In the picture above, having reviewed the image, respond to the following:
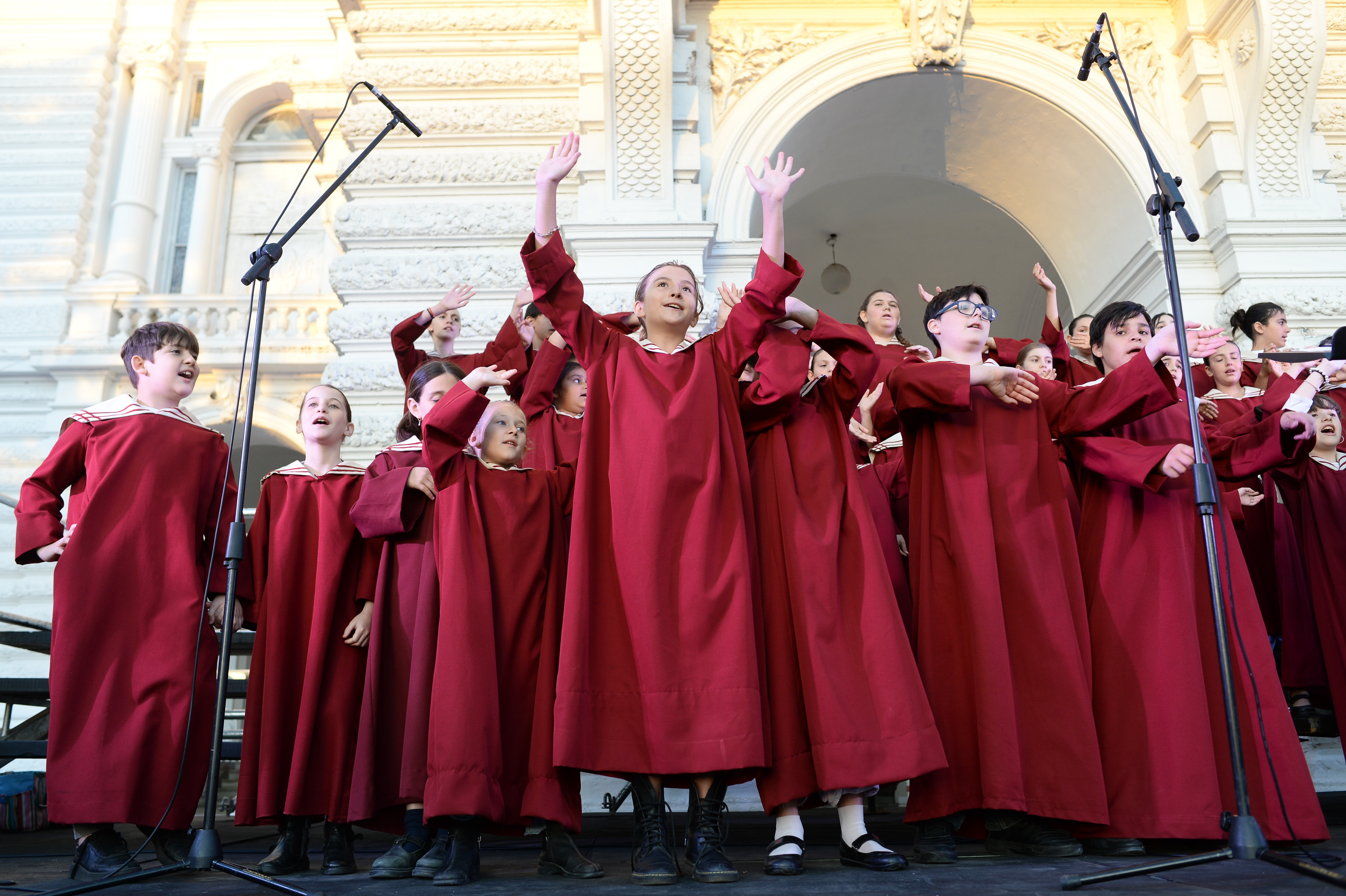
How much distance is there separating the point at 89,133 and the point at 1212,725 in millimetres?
11362

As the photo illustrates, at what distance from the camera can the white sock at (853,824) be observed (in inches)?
102

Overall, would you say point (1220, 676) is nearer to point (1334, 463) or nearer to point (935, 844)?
point (935, 844)

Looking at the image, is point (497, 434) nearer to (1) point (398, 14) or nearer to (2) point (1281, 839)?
(2) point (1281, 839)

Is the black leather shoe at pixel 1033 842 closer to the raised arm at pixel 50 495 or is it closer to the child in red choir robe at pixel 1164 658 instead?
the child in red choir robe at pixel 1164 658

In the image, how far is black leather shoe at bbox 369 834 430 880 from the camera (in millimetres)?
2750

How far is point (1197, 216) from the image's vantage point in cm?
656

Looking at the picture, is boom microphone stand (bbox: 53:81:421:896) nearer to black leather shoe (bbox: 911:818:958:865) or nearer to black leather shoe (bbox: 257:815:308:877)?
black leather shoe (bbox: 257:815:308:877)

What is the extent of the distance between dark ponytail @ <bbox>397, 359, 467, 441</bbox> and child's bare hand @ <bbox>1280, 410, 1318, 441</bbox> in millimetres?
2752

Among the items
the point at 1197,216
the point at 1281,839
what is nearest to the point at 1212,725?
the point at 1281,839

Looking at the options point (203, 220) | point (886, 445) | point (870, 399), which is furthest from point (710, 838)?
point (203, 220)

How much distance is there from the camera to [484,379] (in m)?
2.98

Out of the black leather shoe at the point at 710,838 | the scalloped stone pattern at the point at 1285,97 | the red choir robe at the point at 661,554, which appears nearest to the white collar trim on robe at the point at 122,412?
the red choir robe at the point at 661,554

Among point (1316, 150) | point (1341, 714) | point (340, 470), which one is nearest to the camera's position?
point (340, 470)

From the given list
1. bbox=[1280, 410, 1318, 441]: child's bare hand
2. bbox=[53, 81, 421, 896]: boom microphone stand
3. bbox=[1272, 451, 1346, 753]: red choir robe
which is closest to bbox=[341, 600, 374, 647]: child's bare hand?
bbox=[53, 81, 421, 896]: boom microphone stand
